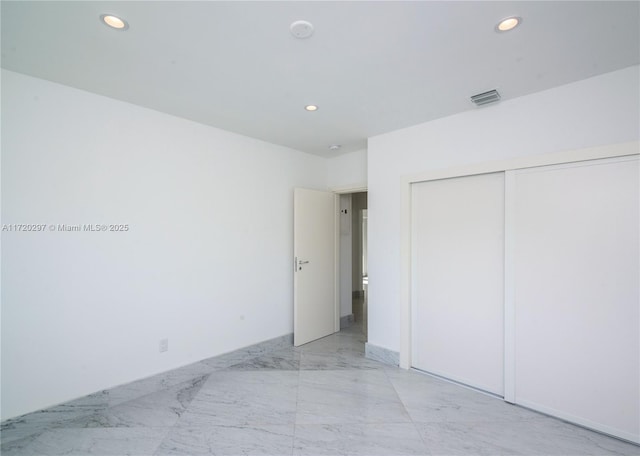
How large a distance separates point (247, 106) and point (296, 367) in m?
2.65

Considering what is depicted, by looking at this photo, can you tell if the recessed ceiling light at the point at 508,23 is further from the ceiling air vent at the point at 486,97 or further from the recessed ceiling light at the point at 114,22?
the recessed ceiling light at the point at 114,22

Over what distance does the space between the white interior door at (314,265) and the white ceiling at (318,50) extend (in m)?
1.50

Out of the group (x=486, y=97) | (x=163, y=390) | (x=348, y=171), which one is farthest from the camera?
(x=348, y=171)

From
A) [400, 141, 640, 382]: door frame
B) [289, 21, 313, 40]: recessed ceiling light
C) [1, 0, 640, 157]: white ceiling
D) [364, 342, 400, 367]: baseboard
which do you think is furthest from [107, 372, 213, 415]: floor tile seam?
[289, 21, 313, 40]: recessed ceiling light

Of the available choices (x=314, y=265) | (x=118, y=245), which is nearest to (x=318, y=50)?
(x=118, y=245)

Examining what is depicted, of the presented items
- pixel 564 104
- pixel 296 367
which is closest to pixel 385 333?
pixel 296 367

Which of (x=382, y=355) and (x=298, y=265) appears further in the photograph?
(x=298, y=265)

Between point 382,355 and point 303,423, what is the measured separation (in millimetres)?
1336

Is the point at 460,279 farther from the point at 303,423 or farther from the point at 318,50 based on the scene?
the point at 318,50

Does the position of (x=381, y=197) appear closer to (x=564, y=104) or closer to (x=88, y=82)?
(x=564, y=104)

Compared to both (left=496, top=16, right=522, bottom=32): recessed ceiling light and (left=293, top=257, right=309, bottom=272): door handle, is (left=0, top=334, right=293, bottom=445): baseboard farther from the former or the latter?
(left=496, top=16, right=522, bottom=32): recessed ceiling light

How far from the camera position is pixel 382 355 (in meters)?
3.21

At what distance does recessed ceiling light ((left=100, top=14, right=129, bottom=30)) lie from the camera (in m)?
1.50

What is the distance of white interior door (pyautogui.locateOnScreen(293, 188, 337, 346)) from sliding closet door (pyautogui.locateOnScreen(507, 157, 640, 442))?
2.28 meters
